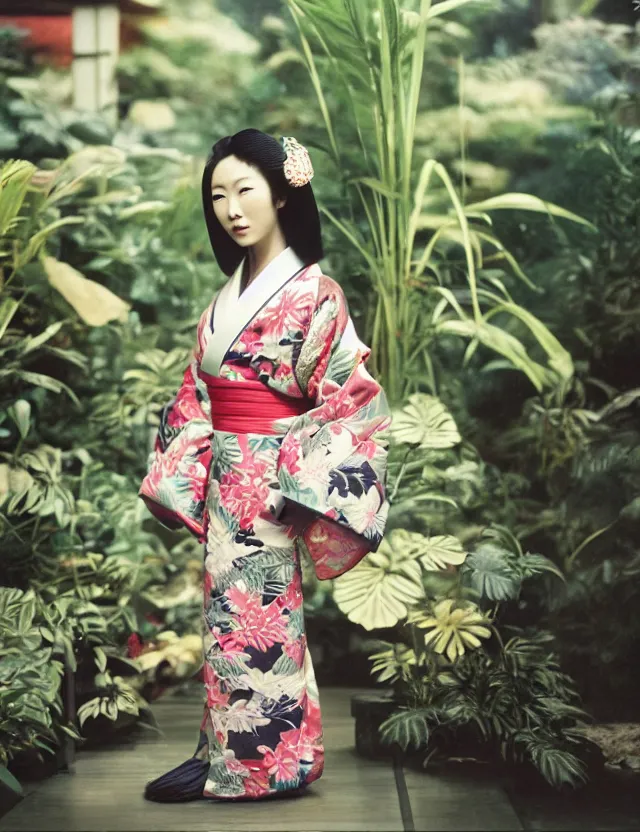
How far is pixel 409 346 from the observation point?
13.9 ft

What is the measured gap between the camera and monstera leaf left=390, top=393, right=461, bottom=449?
13.3 feet

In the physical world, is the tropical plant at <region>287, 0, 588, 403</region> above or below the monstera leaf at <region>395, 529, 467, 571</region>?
above

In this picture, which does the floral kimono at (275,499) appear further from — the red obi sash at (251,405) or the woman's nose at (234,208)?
the woman's nose at (234,208)

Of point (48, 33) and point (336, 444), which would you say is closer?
point (336, 444)

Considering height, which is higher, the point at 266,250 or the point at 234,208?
the point at 234,208

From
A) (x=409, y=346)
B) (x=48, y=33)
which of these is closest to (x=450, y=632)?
(x=409, y=346)

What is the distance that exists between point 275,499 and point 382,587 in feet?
2.50

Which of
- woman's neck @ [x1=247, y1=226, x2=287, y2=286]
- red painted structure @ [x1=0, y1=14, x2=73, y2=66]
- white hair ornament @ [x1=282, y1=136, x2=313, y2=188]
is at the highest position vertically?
red painted structure @ [x1=0, y1=14, x2=73, y2=66]

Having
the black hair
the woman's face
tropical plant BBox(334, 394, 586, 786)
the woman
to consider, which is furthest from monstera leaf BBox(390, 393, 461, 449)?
the woman's face

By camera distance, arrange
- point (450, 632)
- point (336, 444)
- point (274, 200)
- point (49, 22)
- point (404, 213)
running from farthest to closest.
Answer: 1. point (49, 22)
2. point (404, 213)
3. point (450, 632)
4. point (274, 200)
5. point (336, 444)

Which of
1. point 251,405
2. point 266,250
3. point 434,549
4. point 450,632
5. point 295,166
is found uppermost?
point 295,166

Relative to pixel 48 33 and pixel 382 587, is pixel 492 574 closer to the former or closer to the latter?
pixel 382 587

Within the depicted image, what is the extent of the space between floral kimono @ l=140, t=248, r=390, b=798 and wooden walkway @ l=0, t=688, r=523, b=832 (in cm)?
11

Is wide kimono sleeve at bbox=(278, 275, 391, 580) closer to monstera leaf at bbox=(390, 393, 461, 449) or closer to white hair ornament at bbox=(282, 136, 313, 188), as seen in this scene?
white hair ornament at bbox=(282, 136, 313, 188)
